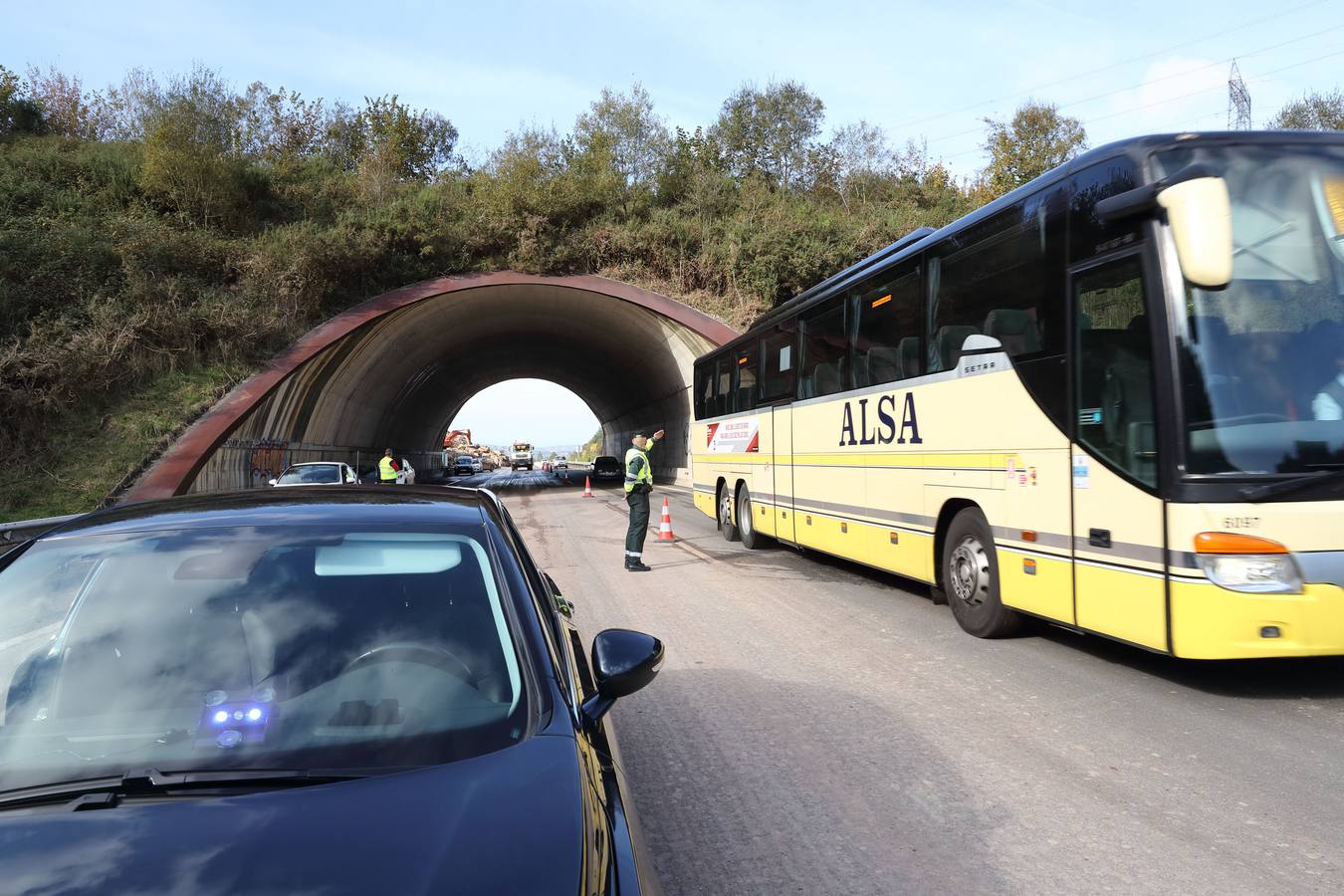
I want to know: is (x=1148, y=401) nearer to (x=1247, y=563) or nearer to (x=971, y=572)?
(x=1247, y=563)

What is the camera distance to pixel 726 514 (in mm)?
16672

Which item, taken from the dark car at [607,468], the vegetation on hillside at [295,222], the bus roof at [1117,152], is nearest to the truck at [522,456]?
the dark car at [607,468]

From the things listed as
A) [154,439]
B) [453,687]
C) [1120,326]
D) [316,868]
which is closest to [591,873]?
[316,868]

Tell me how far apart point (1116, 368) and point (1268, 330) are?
842 millimetres

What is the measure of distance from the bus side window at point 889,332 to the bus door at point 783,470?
2.49m

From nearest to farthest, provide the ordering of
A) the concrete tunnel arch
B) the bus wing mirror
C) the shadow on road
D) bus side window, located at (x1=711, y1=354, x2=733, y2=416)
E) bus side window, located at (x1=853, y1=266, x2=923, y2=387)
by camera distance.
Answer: the shadow on road
the bus wing mirror
bus side window, located at (x1=853, y1=266, x2=923, y2=387)
bus side window, located at (x1=711, y1=354, x2=733, y2=416)
the concrete tunnel arch

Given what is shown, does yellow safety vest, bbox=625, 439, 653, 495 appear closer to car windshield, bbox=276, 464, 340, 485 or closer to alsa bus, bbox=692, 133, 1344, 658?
alsa bus, bbox=692, 133, 1344, 658

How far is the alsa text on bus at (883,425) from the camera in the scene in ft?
29.1

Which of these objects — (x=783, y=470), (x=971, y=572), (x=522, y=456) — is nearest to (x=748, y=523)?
(x=783, y=470)

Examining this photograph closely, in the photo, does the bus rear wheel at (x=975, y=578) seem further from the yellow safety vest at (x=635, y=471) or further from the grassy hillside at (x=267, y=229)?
the grassy hillside at (x=267, y=229)

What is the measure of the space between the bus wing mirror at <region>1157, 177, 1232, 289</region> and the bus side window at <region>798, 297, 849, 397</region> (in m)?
5.49

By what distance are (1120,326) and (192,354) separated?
25.8m

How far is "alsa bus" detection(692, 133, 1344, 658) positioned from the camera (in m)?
5.27

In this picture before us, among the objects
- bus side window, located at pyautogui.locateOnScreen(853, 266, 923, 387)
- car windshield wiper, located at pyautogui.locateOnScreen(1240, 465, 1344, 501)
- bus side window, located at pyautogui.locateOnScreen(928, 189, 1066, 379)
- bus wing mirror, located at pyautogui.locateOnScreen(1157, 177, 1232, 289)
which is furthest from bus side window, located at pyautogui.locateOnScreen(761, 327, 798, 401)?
car windshield wiper, located at pyautogui.locateOnScreen(1240, 465, 1344, 501)
